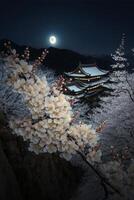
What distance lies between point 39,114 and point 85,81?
1347 inches

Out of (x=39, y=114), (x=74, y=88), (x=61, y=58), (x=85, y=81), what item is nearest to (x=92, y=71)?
(x=85, y=81)

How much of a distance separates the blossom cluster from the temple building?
2758cm

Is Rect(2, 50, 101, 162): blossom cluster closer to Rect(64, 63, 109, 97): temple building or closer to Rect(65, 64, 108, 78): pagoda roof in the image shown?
Rect(64, 63, 109, 97): temple building

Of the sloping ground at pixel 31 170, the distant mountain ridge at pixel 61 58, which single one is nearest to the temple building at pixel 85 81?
the distant mountain ridge at pixel 61 58

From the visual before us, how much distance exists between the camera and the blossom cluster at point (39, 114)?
16.4ft

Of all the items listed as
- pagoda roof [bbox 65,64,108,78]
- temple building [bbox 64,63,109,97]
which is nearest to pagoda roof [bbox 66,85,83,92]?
temple building [bbox 64,63,109,97]

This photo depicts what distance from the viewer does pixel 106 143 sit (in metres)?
23.7

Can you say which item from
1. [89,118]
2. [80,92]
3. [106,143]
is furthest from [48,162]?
[80,92]

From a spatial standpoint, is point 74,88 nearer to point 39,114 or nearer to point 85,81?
point 85,81

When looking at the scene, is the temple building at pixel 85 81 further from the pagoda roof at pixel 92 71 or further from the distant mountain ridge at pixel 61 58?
the distant mountain ridge at pixel 61 58

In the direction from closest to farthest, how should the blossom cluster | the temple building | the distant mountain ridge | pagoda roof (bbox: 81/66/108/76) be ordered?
1. the blossom cluster
2. the temple building
3. pagoda roof (bbox: 81/66/108/76)
4. the distant mountain ridge

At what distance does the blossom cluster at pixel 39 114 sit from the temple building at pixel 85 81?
2758 cm

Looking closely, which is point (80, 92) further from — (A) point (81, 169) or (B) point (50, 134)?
(B) point (50, 134)

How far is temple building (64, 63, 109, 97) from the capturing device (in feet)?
117
